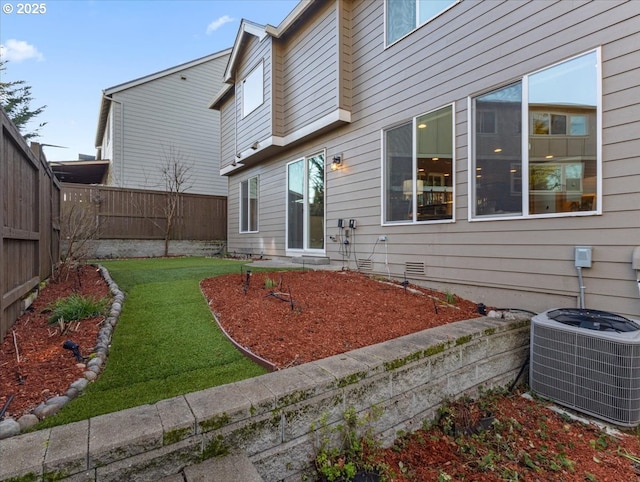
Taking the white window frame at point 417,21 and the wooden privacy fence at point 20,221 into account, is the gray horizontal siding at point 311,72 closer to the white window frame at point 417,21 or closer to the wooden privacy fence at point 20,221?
the white window frame at point 417,21

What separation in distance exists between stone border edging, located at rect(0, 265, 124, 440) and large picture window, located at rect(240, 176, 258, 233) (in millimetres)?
6505

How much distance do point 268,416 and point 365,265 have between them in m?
4.45

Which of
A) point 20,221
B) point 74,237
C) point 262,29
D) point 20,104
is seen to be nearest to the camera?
point 20,221

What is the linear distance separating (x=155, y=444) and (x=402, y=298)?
3399 mm

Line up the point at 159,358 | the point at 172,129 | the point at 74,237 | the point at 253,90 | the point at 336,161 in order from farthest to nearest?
the point at 172,129
the point at 253,90
the point at 336,161
the point at 74,237
the point at 159,358

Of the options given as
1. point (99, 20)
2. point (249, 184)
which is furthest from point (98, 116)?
point (249, 184)

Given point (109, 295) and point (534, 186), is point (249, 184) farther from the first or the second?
point (534, 186)

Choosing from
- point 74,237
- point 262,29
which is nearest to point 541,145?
point 74,237

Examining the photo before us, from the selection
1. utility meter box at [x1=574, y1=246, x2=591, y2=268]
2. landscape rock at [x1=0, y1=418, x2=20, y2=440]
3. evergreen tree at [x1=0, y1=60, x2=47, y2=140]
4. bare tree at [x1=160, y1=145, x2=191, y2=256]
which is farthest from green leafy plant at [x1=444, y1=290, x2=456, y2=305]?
evergreen tree at [x1=0, y1=60, x2=47, y2=140]

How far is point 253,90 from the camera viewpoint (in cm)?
891

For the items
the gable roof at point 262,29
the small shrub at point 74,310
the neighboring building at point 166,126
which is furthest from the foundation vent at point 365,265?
the neighboring building at point 166,126

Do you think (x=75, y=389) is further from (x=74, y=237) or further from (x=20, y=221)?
(x=74, y=237)

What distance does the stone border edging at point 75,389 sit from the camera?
61.3 inches

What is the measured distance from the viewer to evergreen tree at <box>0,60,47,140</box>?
1592cm
